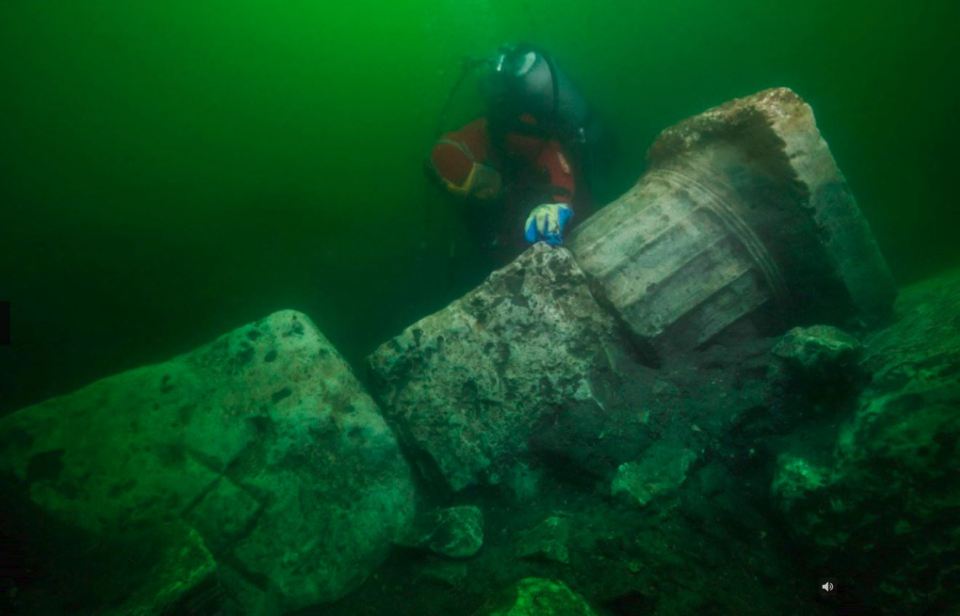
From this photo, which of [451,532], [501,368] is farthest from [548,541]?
[501,368]

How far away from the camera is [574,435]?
2.59m

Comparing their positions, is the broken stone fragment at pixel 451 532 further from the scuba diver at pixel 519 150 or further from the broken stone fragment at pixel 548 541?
the scuba diver at pixel 519 150

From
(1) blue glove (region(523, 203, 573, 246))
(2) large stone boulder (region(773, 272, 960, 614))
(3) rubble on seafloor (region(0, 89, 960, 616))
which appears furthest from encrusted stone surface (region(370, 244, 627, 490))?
(2) large stone boulder (region(773, 272, 960, 614))

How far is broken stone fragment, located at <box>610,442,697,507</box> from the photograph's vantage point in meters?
2.32

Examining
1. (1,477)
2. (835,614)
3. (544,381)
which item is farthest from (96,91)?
(835,614)

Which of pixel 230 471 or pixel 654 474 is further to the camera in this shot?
pixel 230 471

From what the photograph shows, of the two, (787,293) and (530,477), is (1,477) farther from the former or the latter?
(787,293)

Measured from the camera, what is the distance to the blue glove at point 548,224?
129 inches

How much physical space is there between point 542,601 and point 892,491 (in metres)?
1.53

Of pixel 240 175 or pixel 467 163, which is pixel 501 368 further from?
pixel 240 175

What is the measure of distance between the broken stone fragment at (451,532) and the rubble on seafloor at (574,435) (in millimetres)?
13

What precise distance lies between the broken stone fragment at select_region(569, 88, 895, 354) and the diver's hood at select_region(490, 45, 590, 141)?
4.06 feet

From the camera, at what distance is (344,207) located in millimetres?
6500

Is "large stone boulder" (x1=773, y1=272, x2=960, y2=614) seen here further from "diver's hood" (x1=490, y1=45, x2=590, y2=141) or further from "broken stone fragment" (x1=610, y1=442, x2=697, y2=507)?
"diver's hood" (x1=490, y1=45, x2=590, y2=141)
